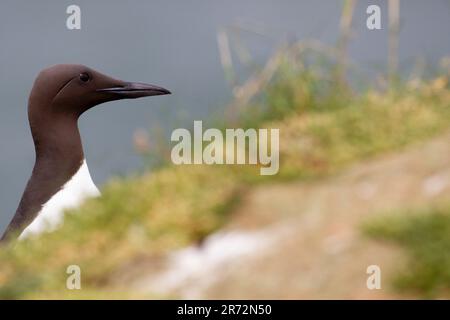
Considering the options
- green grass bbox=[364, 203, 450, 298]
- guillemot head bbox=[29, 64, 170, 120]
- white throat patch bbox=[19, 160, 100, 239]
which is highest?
guillemot head bbox=[29, 64, 170, 120]

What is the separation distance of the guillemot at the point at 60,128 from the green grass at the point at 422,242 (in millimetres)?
4681

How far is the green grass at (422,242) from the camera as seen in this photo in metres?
6.79

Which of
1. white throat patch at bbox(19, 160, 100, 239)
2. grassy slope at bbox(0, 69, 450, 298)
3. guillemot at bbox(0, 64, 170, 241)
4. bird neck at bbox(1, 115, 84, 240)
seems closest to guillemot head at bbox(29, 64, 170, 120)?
guillemot at bbox(0, 64, 170, 241)

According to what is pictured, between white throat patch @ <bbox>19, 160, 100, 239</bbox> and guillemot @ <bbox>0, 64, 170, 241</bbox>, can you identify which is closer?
white throat patch @ <bbox>19, 160, 100, 239</bbox>

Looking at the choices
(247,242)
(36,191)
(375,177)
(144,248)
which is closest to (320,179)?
(375,177)

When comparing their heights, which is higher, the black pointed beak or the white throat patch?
the black pointed beak

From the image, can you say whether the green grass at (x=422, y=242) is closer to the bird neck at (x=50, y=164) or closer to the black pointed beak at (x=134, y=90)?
the bird neck at (x=50, y=164)

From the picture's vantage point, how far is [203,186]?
7.91 m

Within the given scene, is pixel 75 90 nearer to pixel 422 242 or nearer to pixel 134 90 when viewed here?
pixel 134 90

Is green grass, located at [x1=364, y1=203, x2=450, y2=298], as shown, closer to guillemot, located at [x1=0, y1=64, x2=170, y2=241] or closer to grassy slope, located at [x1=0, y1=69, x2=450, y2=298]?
grassy slope, located at [x1=0, y1=69, x2=450, y2=298]

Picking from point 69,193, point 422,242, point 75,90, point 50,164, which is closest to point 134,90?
point 75,90

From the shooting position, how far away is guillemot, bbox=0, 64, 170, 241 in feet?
36.8

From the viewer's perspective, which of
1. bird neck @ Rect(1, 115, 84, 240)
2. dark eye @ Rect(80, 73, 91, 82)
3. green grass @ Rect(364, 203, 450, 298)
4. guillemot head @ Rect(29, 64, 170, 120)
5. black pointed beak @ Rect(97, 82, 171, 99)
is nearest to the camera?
green grass @ Rect(364, 203, 450, 298)

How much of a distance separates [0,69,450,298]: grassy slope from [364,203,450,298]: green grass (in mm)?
1014
